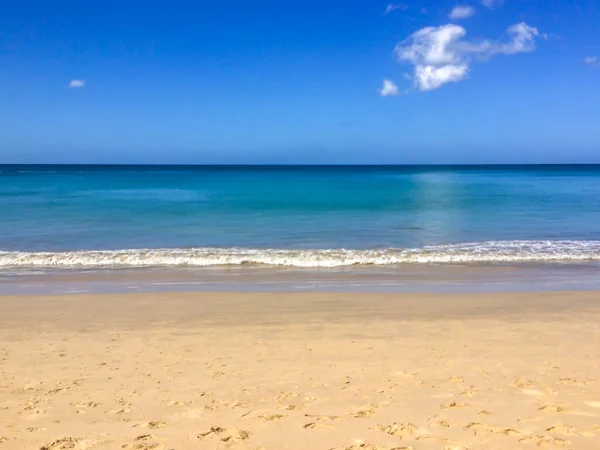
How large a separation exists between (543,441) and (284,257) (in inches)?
447

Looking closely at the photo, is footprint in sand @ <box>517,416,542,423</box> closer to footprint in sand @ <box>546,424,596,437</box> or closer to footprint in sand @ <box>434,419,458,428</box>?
footprint in sand @ <box>546,424,596,437</box>

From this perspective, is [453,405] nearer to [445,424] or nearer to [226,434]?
[445,424]

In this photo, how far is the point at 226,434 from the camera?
181 inches

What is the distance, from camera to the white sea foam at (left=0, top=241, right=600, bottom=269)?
49.3ft

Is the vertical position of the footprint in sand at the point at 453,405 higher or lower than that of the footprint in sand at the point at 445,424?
lower

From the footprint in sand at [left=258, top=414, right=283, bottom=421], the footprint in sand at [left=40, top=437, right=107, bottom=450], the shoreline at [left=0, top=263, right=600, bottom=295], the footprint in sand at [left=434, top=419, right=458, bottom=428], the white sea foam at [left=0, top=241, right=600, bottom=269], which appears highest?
the footprint in sand at [left=434, top=419, right=458, bottom=428]

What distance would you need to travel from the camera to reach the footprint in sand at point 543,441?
4.39 m

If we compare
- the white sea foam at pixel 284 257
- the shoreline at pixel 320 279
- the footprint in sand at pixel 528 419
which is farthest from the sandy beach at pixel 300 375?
the white sea foam at pixel 284 257

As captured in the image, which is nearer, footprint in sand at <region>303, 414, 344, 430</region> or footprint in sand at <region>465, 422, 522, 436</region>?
footprint in sand at <region>465, 422, 522, 436</region>

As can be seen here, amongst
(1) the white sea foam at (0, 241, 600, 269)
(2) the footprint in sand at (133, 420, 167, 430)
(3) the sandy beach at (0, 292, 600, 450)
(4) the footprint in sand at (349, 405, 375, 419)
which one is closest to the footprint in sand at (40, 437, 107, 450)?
(3) the sandy beach at (0, 292, 600, 450)

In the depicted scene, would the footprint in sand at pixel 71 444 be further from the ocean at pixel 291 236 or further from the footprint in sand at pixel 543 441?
the ocean at pixel 291 236

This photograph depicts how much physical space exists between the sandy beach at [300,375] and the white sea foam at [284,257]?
4985 mm

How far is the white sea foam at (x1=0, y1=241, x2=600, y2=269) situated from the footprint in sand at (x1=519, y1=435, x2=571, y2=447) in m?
10.4

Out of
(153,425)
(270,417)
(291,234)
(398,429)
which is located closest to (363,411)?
(398,429)
